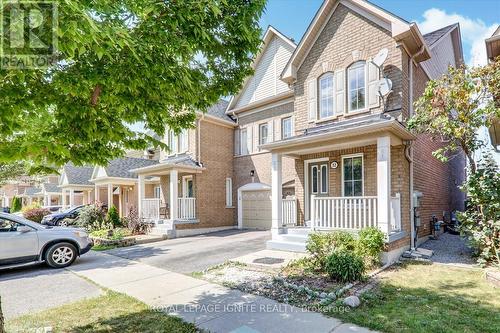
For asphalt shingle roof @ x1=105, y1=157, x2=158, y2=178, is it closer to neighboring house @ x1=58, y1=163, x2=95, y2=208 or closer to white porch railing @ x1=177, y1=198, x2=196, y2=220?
neighboring house @ x1=58, y1=163, x2=95, y2=208

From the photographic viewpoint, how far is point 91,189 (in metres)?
26.8

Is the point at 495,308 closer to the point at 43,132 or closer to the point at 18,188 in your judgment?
the point at 43,132

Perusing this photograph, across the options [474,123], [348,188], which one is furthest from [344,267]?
[474,123]

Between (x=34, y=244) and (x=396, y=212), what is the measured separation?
36.1ft

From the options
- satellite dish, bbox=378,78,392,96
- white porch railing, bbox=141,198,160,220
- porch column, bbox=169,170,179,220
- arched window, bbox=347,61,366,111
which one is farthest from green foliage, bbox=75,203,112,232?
satellite dish, bbox=378,78,392,96

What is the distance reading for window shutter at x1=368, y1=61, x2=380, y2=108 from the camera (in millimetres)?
10109

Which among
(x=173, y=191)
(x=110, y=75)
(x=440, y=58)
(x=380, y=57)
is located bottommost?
(x=173, y=191)

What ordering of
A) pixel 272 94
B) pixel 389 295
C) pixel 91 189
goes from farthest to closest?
pixel 91 189, pixel 272 94, pixel 389 295

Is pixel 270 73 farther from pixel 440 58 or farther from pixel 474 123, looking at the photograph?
pixel 474 123

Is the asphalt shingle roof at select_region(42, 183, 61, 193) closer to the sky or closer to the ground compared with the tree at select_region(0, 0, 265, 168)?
closer to the ground

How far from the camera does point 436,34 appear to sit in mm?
12797

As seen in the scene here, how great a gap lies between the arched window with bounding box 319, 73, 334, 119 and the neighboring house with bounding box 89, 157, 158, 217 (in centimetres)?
1366

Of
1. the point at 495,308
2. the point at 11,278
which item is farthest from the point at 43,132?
the point at 495,308

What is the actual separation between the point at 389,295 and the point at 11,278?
31.0 ft
